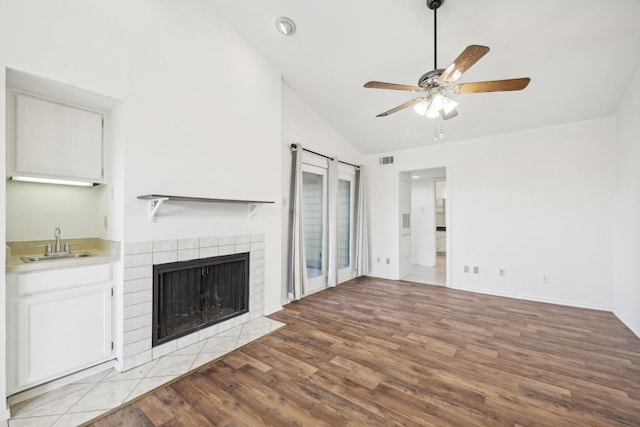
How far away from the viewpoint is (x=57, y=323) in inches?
80.5

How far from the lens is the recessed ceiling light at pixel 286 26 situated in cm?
295

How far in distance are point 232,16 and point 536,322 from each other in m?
5.18

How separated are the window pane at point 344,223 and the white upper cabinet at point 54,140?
388 centimetres

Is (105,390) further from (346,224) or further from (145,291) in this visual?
(346,224)

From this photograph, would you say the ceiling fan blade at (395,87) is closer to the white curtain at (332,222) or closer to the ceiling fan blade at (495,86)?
the ceiling fan blade at (495,86)

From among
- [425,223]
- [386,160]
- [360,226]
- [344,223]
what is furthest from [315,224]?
[425,223]

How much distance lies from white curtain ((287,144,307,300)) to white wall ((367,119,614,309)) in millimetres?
2616

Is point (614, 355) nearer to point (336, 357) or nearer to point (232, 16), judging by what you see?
point (336, 357)

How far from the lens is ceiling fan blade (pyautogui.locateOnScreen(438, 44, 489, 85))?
1.68 m

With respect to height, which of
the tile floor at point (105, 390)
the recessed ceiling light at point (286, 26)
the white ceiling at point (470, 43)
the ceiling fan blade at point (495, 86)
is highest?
the recessed ceiling light at point (286, 26)

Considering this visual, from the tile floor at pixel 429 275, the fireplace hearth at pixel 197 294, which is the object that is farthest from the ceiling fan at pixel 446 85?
the tile floor at pixel 429 275

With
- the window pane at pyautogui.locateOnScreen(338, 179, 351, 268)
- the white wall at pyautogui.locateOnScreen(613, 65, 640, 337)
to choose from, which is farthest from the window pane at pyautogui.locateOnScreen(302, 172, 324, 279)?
the white wall at pyautogui.locateOnScreen(613, 65, 640, 337)

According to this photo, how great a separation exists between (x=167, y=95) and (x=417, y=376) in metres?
3.40

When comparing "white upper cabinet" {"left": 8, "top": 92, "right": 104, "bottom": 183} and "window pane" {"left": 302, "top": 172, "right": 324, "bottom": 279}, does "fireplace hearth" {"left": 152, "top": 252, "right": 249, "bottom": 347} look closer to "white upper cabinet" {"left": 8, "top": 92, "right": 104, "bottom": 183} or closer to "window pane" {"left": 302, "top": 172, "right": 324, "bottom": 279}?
"white upper cabinet" {"left": 8, "top": 92, "right": 104, "bottom": 183}
